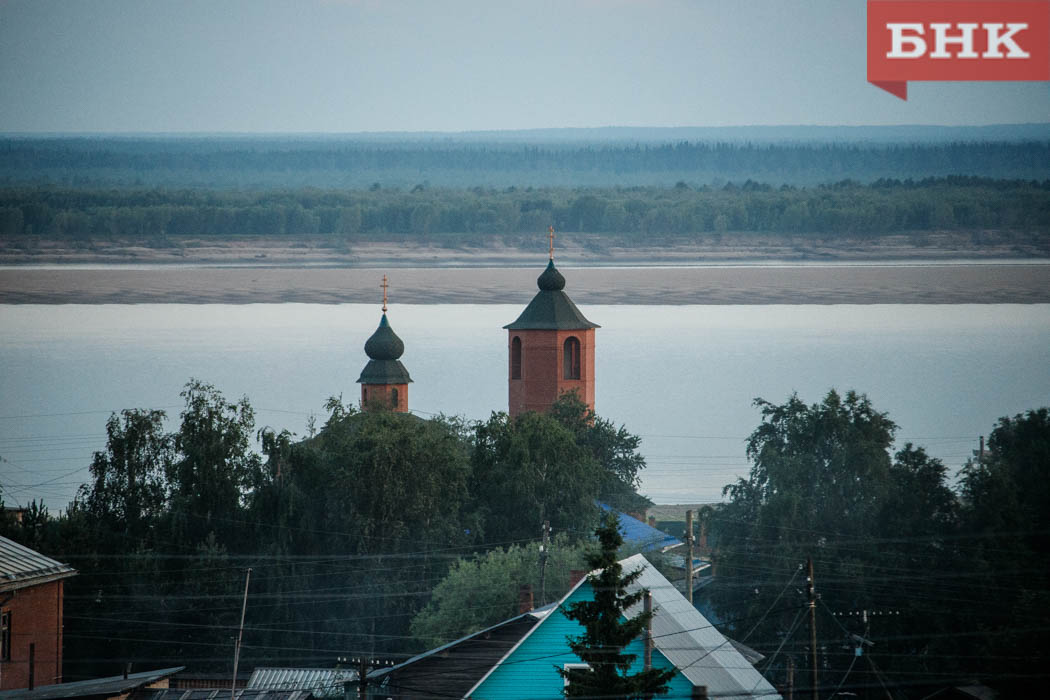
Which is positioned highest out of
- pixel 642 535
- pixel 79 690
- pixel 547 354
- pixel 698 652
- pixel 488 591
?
pixel 547 354

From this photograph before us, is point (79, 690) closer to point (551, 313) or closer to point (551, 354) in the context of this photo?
point (551, 354)

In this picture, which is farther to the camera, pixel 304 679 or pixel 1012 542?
pixel 1012 542

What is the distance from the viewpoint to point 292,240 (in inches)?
5128

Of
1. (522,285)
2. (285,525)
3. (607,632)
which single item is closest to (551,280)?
(285,525)

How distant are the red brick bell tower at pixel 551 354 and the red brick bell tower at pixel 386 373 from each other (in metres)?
4.51

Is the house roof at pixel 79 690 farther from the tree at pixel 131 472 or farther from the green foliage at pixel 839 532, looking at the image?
the tree at pixel 131 472

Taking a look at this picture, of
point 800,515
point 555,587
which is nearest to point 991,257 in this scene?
point 800,515

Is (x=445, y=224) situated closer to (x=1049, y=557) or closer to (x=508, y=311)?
(x=508, y=311)

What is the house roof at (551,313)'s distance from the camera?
65.1 m

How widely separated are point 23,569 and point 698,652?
11120 mm

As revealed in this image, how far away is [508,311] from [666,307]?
448 inches

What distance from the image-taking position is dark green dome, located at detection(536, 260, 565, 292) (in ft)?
216

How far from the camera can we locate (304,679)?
34.2 meters

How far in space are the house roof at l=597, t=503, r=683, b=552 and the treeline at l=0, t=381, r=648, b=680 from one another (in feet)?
5.28
